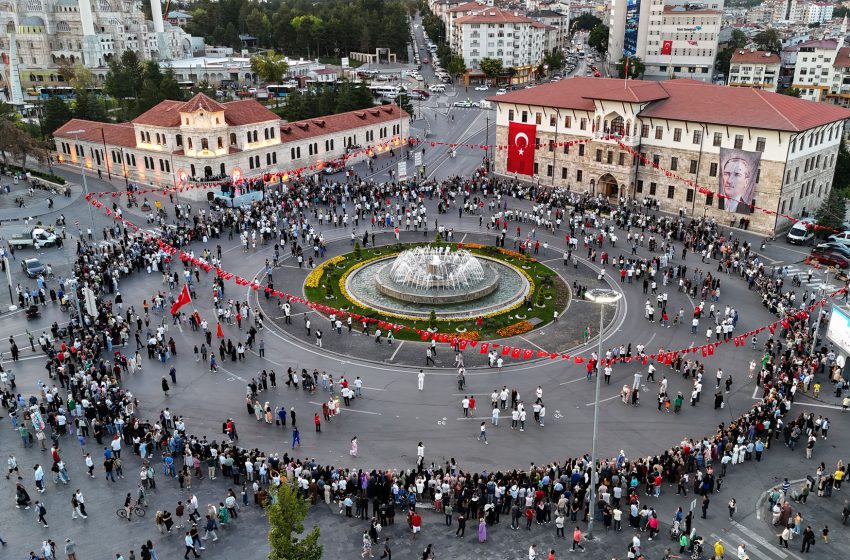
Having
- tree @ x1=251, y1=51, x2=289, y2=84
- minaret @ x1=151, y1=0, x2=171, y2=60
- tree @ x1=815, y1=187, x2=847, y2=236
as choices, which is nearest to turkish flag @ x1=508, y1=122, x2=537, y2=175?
tree @ x1=815, y1=187, x2=847, y2=236

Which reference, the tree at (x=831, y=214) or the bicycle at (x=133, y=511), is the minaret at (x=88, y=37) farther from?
the bicycle at (x=133, y=511)

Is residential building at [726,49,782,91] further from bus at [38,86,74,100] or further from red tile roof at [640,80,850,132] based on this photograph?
bus at [38,86,74,100]

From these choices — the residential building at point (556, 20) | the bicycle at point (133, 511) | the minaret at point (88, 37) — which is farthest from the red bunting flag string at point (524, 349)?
the residential building at point (556, 20)

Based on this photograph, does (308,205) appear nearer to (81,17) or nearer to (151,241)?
(151,241)

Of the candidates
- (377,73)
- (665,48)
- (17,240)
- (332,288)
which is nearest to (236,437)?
(332,288)

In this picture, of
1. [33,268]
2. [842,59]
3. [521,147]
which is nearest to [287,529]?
[33,268]

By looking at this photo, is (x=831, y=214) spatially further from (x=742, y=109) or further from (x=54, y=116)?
(x=54, y=116)
